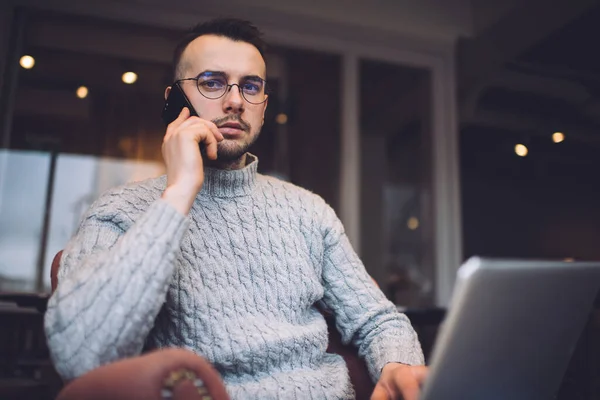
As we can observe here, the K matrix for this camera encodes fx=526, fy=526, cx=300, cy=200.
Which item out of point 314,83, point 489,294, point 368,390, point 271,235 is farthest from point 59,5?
point 489,294

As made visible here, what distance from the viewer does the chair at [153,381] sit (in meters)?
0.58

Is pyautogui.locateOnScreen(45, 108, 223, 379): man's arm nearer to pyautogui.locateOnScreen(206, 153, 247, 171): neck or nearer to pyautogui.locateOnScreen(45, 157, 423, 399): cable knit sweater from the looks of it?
pyautogui.locateOnScreen(45, 157, 423, 399): cable knit sweater

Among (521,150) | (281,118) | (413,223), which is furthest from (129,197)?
(521,150)

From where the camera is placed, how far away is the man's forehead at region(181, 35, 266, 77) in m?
1.28

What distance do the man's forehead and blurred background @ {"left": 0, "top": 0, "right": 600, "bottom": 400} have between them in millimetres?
1984

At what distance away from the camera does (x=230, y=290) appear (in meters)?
1.13

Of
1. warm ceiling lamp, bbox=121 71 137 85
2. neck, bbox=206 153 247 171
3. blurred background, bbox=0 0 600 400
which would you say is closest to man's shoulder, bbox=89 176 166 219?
neck, bbox=206 153 247 171

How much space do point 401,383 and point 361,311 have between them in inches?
11.2

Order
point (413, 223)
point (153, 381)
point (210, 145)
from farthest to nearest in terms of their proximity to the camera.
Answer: point (413, 223) → point (210, 145) → point (153, 381)

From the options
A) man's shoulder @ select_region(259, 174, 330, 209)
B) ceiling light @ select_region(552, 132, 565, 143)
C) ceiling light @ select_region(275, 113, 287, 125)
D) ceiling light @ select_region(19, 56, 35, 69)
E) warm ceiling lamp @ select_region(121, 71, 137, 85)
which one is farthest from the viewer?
ceiling light @ select_region(275, 113, 287, 125)

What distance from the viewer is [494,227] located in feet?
13.1

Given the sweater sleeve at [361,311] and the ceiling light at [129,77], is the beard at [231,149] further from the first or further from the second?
the ceiling light at [129,77]

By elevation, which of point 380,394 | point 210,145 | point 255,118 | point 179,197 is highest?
point 255,118

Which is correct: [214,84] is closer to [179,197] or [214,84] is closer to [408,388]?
[179,197]
